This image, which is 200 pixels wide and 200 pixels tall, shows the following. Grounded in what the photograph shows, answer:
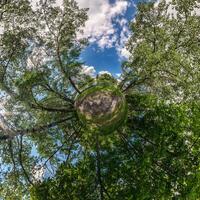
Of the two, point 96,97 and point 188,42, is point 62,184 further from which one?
point 188,42

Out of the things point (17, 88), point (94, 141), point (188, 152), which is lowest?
point (188, 152)

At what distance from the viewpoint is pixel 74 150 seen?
18344mm

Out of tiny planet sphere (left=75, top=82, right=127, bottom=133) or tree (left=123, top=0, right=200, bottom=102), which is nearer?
tiny planet sphere (left=75, top=82, right=127, bottom=133)

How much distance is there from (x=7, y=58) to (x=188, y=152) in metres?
9.67

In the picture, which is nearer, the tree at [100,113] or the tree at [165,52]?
the tree at [100,113]

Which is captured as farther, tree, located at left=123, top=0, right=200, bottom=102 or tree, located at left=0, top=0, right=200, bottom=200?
tree, located at left=123, top=0, right=200, bottom=102

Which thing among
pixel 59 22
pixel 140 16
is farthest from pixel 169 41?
pixel 59 22

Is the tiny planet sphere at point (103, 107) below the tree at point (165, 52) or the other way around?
below

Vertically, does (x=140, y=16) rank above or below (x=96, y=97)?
above

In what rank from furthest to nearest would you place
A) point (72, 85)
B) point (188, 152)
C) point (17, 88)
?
point (72, 85) → point (17, 88) → point (188, 152)

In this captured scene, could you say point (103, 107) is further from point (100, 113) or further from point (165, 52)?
point (165, 52)

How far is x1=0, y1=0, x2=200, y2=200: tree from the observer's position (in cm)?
1541

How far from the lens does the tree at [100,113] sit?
15.4 metres

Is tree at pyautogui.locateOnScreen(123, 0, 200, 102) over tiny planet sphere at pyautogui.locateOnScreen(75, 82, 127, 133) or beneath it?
over
